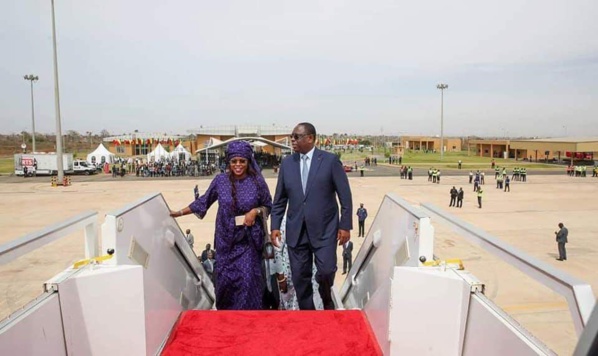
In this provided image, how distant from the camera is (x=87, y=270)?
2281 millimetres

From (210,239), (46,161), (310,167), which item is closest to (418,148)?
(46,161)

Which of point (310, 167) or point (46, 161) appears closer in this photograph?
point (310, 167)

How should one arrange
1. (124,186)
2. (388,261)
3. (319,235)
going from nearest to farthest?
(388,261) < (319,235) < (124,186)

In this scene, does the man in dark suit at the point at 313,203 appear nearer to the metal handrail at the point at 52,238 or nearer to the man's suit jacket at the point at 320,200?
the man's suit jacket at the point at 320,200

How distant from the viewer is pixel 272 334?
2.95 m

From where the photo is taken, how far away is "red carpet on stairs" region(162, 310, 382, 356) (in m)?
2.75

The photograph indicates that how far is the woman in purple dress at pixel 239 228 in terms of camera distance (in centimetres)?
382

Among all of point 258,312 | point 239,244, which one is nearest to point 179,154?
point 239,244

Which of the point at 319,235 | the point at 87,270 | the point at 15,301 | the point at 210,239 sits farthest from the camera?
the point at 210,239

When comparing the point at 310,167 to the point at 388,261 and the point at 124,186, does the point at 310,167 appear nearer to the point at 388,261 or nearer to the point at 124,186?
the point at 388,261

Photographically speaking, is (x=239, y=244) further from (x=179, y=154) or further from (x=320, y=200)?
(x=179, y=154)

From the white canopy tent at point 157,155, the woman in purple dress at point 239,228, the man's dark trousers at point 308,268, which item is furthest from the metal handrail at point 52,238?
the white canopy tent at point 157,155

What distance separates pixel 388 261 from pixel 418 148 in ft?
384

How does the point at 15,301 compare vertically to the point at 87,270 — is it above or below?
below
